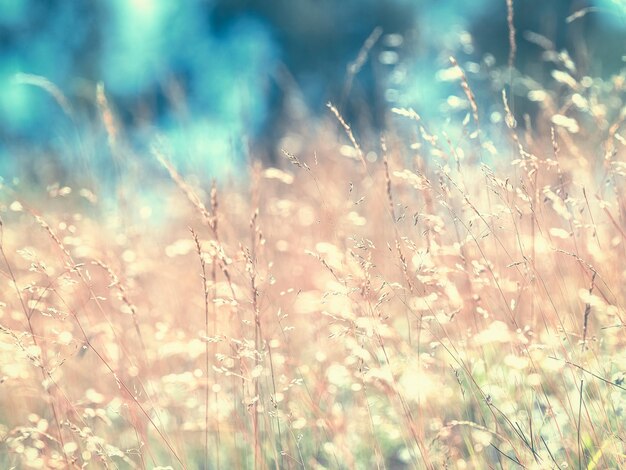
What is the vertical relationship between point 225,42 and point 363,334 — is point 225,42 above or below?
below

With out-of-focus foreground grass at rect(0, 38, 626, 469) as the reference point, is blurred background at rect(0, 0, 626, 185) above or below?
below

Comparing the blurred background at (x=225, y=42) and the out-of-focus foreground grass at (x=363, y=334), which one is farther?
the blurred background at (x=225, y=42)

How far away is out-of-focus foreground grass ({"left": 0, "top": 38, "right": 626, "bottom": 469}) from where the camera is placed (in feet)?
4.73

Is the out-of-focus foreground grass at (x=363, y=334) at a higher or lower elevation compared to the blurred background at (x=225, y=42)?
higher

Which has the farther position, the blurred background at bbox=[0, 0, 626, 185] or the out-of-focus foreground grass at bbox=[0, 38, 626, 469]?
the blurred background at bbox=[0, 0, 626, 185]

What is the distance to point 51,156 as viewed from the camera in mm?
5145

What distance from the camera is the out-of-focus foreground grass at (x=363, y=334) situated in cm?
144

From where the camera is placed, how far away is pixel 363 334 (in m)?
1.36

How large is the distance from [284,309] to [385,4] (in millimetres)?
13607

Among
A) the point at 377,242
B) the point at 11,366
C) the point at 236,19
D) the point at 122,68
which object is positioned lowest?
the point at 122,68

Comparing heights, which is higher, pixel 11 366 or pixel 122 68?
A: pixel 11 366

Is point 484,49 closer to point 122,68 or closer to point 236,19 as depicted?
point 236,19

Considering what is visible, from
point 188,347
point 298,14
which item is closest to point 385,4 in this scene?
point 298,14

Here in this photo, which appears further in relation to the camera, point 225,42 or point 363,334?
point 225,42
